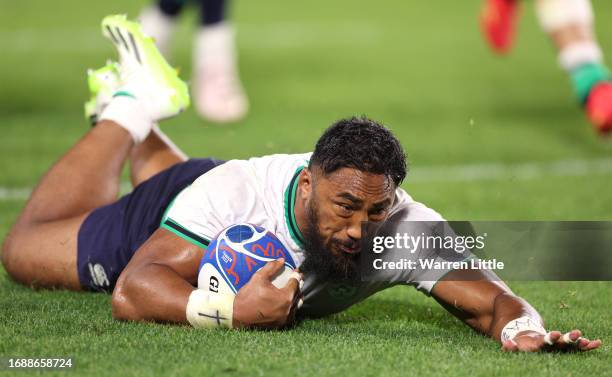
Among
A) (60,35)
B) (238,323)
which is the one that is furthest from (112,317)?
(60,35)

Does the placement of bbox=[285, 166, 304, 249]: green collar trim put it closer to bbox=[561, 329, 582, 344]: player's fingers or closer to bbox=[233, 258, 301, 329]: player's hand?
bbox=[233, 258, 301, 329]: player's hand

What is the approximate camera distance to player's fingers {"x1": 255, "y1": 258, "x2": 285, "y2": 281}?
489 centimetres

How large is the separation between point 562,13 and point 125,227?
4080 millimetres

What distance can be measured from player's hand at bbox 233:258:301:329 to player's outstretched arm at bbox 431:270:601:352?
74cm

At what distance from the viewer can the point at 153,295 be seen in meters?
4.96

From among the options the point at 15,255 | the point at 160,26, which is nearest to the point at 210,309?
the point at 15,255

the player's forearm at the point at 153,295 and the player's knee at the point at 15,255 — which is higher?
the player's forearm at the point at 153,295

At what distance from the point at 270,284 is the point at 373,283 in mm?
574

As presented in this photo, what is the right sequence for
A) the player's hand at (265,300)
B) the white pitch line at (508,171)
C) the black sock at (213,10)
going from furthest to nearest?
the black sock at (213,10), the white pitch line at (508,171), the player's hand at (265,300)

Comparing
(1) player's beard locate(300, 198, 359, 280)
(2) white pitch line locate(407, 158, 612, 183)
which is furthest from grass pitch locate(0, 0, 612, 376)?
(1) player's beard locate(300, 198, 359, 280)

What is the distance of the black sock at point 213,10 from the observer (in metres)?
11.6

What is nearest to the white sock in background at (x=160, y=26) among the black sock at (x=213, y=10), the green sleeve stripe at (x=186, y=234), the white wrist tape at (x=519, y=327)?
the black sock at (x=213, y=10)

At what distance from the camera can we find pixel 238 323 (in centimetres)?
492

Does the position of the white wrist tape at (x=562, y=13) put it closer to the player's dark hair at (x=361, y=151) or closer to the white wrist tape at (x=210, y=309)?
the player's dark hair at (x=361, y=151)
